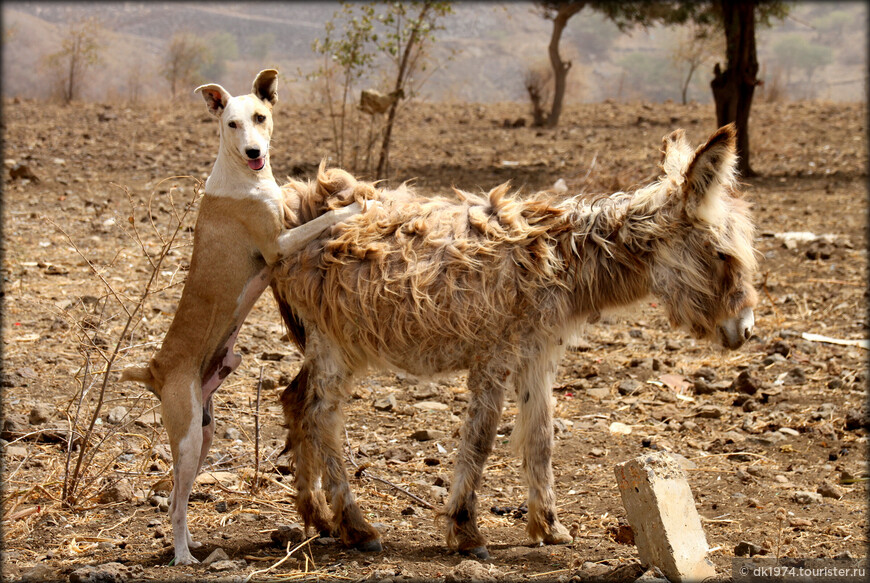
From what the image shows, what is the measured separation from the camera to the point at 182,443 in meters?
4.27

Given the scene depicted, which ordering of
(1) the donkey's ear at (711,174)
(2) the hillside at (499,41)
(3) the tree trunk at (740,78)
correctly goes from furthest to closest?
(2) the hillside at (499,41) → (3) the tree trunk at (740,78) → (1) the donkey's ear at (711,174)

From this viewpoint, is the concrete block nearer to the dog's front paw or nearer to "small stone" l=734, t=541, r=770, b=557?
"small stone" l=734, t=541, r=770, b=557

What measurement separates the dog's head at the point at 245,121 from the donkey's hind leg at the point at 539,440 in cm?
182

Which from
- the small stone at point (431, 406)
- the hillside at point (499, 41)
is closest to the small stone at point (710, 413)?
the small stone at point (431, 406)

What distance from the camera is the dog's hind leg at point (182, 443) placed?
427 centimetres

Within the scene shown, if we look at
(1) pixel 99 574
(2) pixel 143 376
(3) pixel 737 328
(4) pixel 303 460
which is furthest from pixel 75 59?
(3) pixel 737 328

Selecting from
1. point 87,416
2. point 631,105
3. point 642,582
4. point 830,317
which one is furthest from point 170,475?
point 631,105

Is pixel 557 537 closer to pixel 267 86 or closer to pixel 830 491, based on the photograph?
pixel 830 491

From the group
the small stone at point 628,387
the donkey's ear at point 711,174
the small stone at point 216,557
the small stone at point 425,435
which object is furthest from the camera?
the small stone at point 628,387

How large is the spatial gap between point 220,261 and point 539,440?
2.02 meters

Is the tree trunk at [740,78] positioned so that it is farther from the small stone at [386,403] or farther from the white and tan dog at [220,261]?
the white and tan dog at [220,261]

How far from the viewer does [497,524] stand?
492 centimetres

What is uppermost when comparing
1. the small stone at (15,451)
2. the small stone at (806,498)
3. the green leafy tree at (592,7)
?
the green leafy tree at (592,7)

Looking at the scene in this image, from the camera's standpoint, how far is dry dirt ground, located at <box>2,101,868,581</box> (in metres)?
4.41
